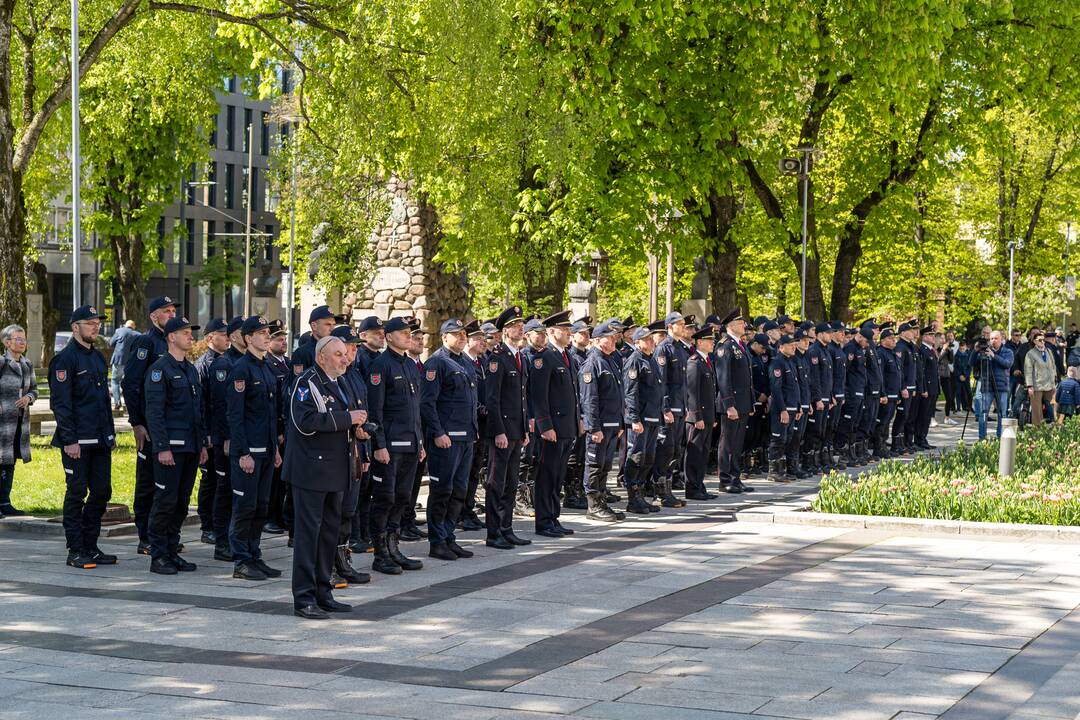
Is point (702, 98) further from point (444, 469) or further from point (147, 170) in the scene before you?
point (147, 170)

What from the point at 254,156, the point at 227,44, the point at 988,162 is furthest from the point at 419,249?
the point at 254,156

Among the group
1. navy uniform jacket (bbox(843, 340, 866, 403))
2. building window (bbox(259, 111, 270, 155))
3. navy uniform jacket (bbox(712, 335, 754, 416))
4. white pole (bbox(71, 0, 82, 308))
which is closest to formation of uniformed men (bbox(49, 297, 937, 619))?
navy uniform jacket (bbox(712, 335, 754, 416))

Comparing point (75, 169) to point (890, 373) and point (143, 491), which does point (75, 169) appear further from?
point (890, 373)

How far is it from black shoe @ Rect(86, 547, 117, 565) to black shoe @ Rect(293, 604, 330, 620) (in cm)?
291

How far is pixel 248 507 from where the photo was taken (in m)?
11.8

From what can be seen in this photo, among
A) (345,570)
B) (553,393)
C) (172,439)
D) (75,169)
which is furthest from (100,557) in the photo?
(75,169)

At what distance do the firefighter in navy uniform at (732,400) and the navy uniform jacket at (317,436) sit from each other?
882 centimetres

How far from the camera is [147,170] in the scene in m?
40.4

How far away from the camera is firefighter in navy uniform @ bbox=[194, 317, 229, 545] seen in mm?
12820

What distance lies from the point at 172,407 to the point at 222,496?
1209 millimetres

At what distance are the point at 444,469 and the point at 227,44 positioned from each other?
54.4 feet

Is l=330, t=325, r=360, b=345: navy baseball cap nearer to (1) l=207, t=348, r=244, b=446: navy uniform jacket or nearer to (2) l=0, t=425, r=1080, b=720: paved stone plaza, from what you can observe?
(2) l=0, t=425, r=1080, b=720: paved stone plaza

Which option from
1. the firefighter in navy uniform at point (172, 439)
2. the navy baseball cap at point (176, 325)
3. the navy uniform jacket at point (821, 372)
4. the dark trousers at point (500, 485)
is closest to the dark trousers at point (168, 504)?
the firefighter in navy uniform at point (172, 439)

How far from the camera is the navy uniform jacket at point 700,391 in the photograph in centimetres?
1748
